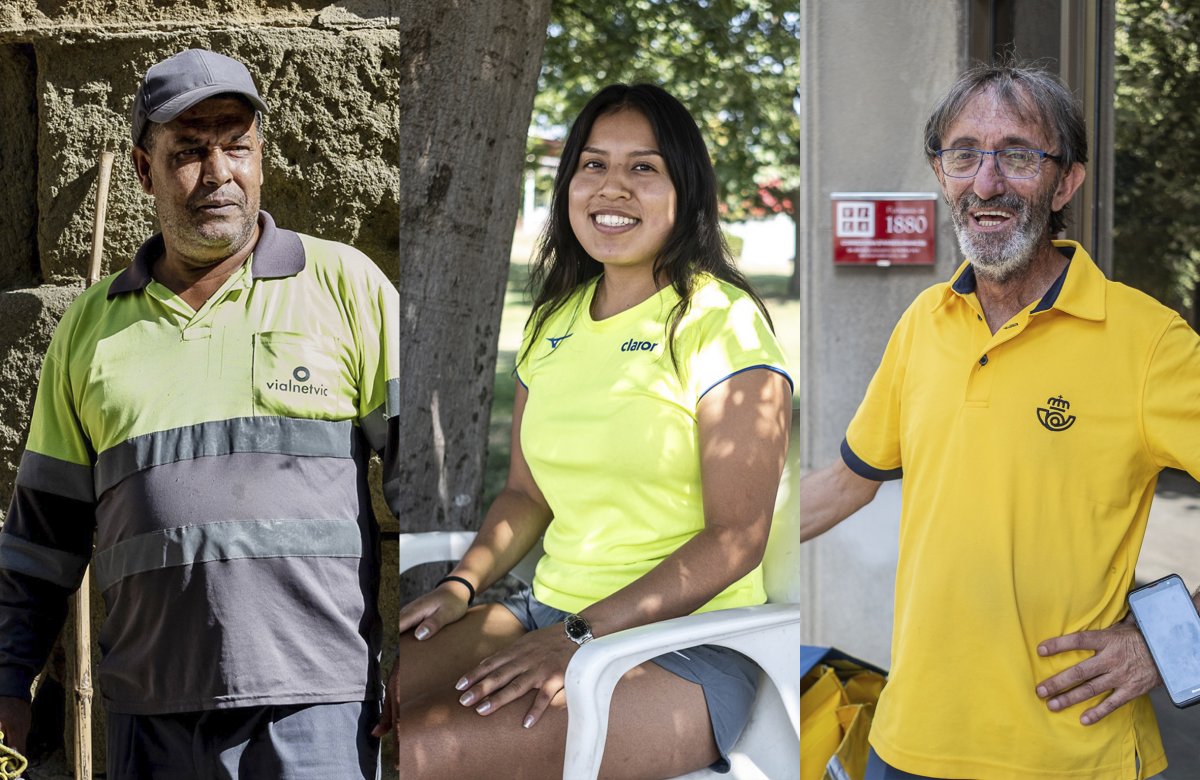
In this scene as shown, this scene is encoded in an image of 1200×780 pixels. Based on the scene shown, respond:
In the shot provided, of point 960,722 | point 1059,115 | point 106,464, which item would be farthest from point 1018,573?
point 106,464

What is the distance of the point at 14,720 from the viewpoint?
2062mm

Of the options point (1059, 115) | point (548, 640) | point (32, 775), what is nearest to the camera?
point (548, 640)

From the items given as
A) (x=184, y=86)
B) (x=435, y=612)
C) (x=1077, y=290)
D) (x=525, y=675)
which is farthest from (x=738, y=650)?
(x=184, y=86)

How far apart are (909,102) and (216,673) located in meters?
1.79

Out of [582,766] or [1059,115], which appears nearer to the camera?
[582,766]

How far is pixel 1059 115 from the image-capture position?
1957mm

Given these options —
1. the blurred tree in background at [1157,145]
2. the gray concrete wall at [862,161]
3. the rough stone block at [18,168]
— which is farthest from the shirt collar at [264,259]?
the blurred tree in background at [1157,145]

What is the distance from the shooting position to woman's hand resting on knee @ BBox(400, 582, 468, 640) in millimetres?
1837

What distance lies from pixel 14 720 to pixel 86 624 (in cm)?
21

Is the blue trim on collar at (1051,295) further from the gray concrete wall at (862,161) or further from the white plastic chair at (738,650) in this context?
the white plastic chair at (738,650)

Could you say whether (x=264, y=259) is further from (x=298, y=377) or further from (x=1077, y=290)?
(x=1077, y=290)

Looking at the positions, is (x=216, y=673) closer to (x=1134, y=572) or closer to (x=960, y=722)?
(x=960, y=722)

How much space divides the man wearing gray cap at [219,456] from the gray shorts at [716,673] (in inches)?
13.2

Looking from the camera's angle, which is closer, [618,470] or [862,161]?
[618,470]
